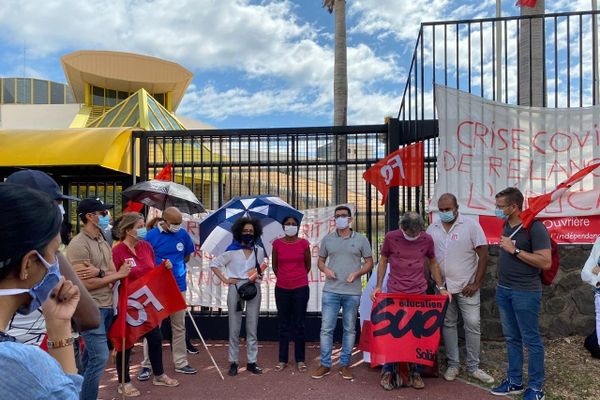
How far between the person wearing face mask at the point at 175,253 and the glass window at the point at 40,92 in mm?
44209

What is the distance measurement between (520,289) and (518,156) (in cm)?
224

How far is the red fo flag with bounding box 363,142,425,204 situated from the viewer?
6.16 m

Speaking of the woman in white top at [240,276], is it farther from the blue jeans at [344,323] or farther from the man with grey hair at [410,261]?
the man with grey hair at [410,261]

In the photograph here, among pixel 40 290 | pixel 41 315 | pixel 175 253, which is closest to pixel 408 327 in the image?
pixel 175 253

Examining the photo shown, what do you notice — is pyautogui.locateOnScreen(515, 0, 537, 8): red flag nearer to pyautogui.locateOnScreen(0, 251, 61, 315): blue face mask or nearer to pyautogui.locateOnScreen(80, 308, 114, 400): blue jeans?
pyautogui.locateOnScreen(80, 308, 114, 400): blue jeans

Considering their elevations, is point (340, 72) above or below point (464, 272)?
above

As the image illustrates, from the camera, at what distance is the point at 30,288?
4.16 feet

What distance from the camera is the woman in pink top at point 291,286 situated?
216 inches

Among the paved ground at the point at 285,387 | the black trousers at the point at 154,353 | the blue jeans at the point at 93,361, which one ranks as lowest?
the paved ground at the point at 285,387

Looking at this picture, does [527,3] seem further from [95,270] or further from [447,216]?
[95,270]

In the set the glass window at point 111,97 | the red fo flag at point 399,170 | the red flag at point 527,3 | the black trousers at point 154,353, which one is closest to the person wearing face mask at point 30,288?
the black trousers at point 154,353

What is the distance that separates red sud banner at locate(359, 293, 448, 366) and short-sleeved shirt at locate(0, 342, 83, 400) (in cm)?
416

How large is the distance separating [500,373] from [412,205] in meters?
2.52

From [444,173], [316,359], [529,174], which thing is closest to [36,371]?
[316,359]
